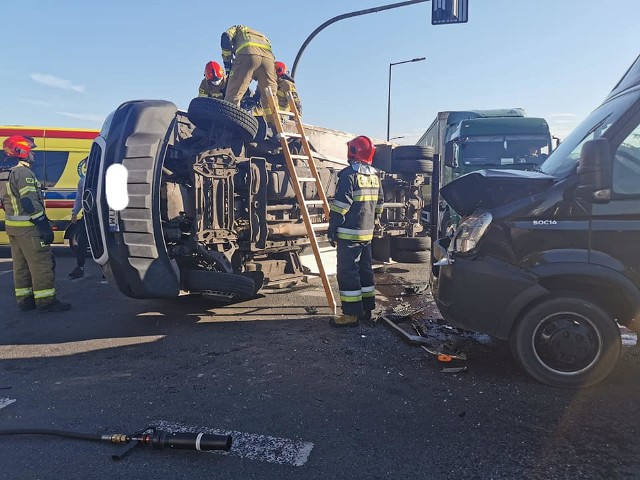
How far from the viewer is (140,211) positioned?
4477 mm

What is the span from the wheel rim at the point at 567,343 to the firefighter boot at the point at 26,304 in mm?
5669

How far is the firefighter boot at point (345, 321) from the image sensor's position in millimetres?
4918

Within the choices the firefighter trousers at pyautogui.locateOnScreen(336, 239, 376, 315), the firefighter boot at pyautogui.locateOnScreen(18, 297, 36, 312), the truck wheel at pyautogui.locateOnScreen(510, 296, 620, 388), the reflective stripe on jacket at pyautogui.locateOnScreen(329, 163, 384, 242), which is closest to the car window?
the truck wheel at pyautogui.locateOnScreen(510, 296, 620, 388)

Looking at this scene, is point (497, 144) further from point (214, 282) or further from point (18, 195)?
point (18, 195)

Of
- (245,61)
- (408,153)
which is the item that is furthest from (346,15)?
(245,61)

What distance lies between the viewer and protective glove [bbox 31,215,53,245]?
220 inches

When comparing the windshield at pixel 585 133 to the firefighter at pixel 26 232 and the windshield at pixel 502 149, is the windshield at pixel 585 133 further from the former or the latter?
the windshield at pixel 502 149

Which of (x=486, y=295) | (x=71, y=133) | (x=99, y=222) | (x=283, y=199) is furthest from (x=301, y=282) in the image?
(x=71, y=133)

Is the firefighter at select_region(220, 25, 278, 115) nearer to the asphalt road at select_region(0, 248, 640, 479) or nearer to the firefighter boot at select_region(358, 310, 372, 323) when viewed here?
the firefighter boot at select_region(358, 310, 372, 323)

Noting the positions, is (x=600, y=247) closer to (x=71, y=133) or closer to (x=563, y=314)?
(x=563, y=314)

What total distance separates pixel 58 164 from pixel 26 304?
15.6ft

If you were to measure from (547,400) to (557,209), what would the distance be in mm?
1326

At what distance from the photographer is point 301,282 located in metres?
7.02

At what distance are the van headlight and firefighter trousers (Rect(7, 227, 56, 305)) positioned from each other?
4845 mm
